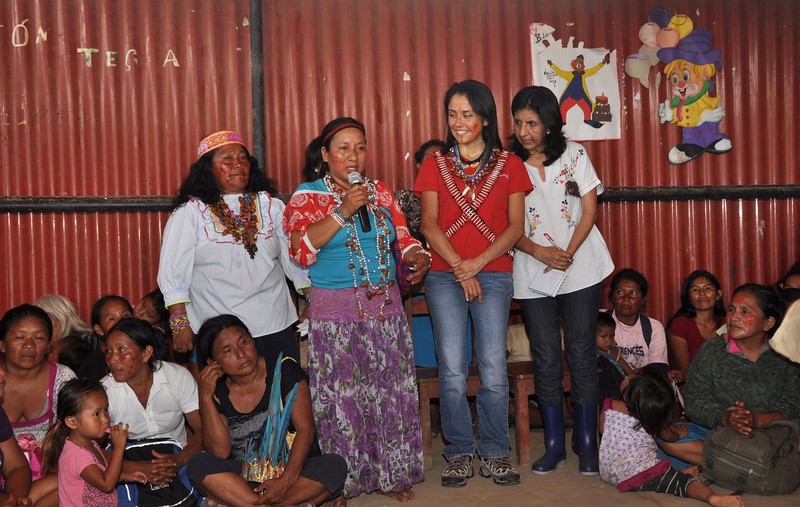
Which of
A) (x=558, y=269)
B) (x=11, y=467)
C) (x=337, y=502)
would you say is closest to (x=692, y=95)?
(x=558, y=269)

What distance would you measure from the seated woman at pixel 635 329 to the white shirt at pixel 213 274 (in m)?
2.20

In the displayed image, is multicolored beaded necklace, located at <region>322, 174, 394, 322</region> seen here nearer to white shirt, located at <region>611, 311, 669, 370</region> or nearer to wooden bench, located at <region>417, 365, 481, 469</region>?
wooden bench, located at <region>417, 365, 481, 469</region>

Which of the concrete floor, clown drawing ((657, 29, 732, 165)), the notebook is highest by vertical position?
clown drawing ((657, 29, 732, 165))

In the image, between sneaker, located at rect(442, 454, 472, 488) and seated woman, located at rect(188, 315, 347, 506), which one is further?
sneaker, located at rect(442, 454, 472, 488)

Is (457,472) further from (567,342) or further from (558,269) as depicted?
(558,269)

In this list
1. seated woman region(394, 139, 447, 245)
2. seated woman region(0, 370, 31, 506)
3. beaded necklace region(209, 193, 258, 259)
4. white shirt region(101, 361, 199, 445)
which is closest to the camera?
seated woman region(0, 370, 31, 506)

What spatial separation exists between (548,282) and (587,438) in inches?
34.3

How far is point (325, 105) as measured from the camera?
599 cm

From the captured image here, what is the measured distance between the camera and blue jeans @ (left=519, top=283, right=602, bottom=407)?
464 cm

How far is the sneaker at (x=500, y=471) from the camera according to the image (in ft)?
14.6

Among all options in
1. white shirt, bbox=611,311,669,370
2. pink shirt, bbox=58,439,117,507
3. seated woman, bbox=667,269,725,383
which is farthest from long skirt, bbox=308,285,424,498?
seated woman, bbox=667,269,725,383

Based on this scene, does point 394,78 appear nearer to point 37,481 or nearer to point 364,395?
point 364,395

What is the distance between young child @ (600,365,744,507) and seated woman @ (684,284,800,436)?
203 millimetres

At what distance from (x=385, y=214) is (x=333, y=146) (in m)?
0.43
